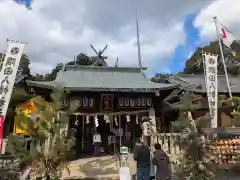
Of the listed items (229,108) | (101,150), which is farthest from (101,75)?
(229,108)

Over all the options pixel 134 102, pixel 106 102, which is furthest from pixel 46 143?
pixel 134 102

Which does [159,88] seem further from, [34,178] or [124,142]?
[34,178]

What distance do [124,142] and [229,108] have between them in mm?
8262

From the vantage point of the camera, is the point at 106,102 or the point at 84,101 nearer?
the point at 84,101

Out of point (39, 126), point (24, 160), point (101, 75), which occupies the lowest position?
point (24, 160)

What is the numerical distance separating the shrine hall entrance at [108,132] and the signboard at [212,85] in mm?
4391

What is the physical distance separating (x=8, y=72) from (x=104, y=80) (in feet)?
22.9

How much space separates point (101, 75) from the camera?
2055 cm

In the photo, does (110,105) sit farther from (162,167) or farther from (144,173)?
(162,167)

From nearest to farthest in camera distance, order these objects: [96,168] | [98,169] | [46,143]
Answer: [46,143] → [98,169] → [96,168]

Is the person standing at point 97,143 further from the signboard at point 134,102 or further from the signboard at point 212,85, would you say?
the signboard at point 212,85

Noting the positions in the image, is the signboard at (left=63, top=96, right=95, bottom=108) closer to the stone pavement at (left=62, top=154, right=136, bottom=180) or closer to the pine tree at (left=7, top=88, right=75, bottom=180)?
the stone pavement at (left=62, top=154, right=136, bottom=180)

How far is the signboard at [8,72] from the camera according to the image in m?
13.6

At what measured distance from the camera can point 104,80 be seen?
64.3 ft
